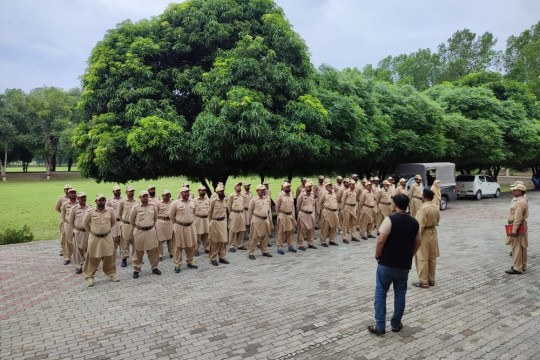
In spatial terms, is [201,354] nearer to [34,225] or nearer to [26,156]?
[34,225]

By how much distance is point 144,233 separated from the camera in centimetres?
725

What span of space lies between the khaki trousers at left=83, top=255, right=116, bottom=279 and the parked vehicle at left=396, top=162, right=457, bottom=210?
43.1 ft

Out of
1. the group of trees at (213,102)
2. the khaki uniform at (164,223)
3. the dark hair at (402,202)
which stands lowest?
the khaki uniform at (164,223)

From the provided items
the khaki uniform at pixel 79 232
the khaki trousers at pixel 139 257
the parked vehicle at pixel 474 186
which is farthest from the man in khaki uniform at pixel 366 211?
the parked vehicle at pixel 474 186

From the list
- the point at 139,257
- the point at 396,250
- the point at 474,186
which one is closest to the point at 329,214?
the point at 139,257

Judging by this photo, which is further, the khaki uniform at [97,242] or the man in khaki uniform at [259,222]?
the man in khaki uniform at [259,222]

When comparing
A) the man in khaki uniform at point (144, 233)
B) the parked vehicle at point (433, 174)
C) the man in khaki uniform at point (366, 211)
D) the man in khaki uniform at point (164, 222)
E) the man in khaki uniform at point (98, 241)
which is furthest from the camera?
the parked vehicle at point (433, 174)

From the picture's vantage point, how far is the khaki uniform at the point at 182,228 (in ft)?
24.9

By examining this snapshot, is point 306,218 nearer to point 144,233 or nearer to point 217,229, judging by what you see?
point 217,229

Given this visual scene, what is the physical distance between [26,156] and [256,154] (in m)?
48.8

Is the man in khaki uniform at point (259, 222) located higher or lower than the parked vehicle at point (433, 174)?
lower

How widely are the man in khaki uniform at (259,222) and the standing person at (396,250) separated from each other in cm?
450

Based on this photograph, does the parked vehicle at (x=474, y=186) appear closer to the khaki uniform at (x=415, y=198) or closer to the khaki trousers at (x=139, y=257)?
the khaki uniform at (x=415, y=198)

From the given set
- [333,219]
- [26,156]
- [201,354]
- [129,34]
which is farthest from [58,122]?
[201,354]
